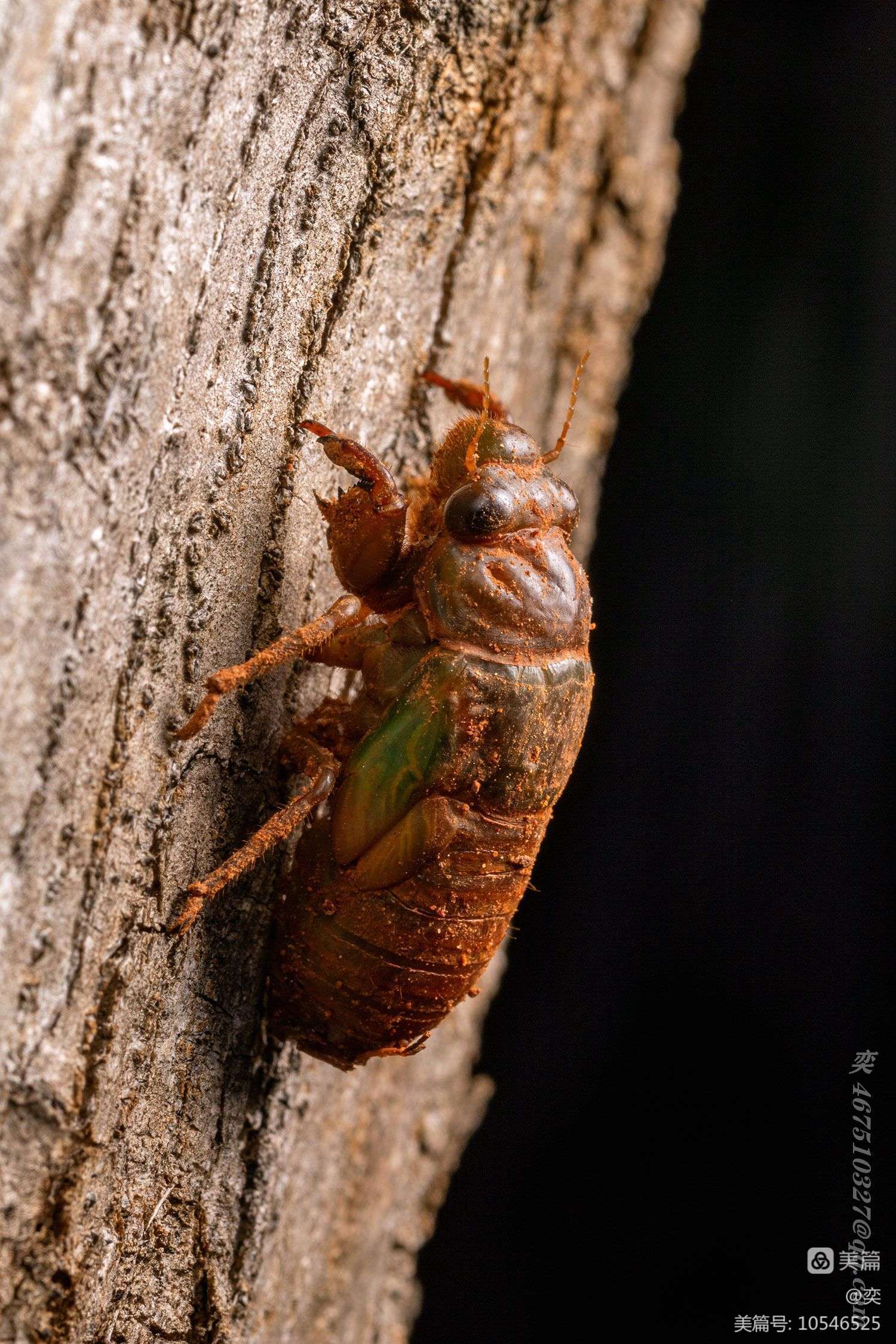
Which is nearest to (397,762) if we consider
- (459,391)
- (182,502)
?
(182,502)

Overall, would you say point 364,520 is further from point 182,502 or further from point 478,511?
point 182,502

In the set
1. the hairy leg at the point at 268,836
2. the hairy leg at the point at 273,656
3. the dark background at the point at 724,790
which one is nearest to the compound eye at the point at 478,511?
the hairy leg at the point at 273,656

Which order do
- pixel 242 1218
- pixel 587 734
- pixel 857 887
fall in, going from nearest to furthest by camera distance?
1. pixel 242 1218
2. pixel 857 887
3. pixel 587 734

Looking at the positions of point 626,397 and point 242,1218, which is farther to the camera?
point 626,397

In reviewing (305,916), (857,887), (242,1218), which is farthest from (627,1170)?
(305,916)

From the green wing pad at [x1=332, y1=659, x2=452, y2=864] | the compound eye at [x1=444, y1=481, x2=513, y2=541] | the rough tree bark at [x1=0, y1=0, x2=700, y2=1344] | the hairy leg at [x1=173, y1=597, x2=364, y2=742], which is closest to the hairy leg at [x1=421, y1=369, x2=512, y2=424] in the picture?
Result: the rough tree bark at [x1=0, y1=0, x2=700, y2=1344]

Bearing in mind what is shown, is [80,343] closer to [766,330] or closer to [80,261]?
[80,261]
